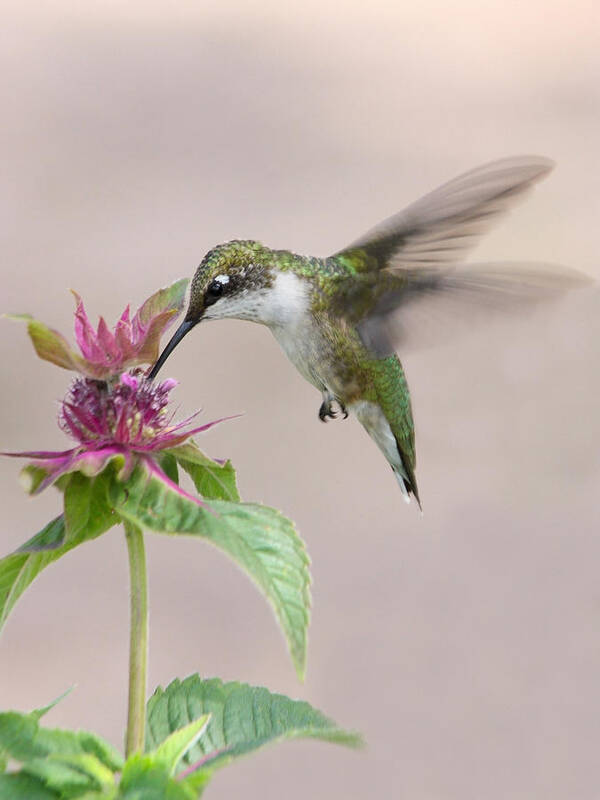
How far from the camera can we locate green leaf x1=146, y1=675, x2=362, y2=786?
696 millimetres

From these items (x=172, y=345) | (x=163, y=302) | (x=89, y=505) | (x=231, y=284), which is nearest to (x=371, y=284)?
(x=231, y=284)

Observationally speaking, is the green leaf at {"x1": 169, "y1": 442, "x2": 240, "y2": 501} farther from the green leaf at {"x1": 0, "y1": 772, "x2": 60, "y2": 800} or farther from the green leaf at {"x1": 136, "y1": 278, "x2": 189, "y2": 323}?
the green leaf at {"x1": 0, "y1": 772, "x2": 60, "y2": 800}

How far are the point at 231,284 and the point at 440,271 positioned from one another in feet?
0.72

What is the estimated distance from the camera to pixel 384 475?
3.43 meters

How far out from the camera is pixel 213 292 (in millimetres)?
965

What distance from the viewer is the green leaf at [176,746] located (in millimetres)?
586

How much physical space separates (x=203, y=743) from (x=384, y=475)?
275 centimetres

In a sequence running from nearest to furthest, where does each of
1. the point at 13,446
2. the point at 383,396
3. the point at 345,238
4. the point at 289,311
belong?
1. the point at 289,311
2. the point at 383,396
3. the point at 13,446
4. the point at 345,238

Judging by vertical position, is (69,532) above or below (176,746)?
above

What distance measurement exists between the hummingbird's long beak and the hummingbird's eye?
2 cm

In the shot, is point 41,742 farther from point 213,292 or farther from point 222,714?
point 213,292

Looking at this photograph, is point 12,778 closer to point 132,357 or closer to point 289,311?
point 132,357

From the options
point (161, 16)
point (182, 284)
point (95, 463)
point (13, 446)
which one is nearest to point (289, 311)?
point (182, 284)

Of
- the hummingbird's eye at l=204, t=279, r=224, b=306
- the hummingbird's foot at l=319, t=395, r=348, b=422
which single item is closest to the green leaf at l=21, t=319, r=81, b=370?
the hummingbird's eye at l=204, t=279, r=224, b=306
